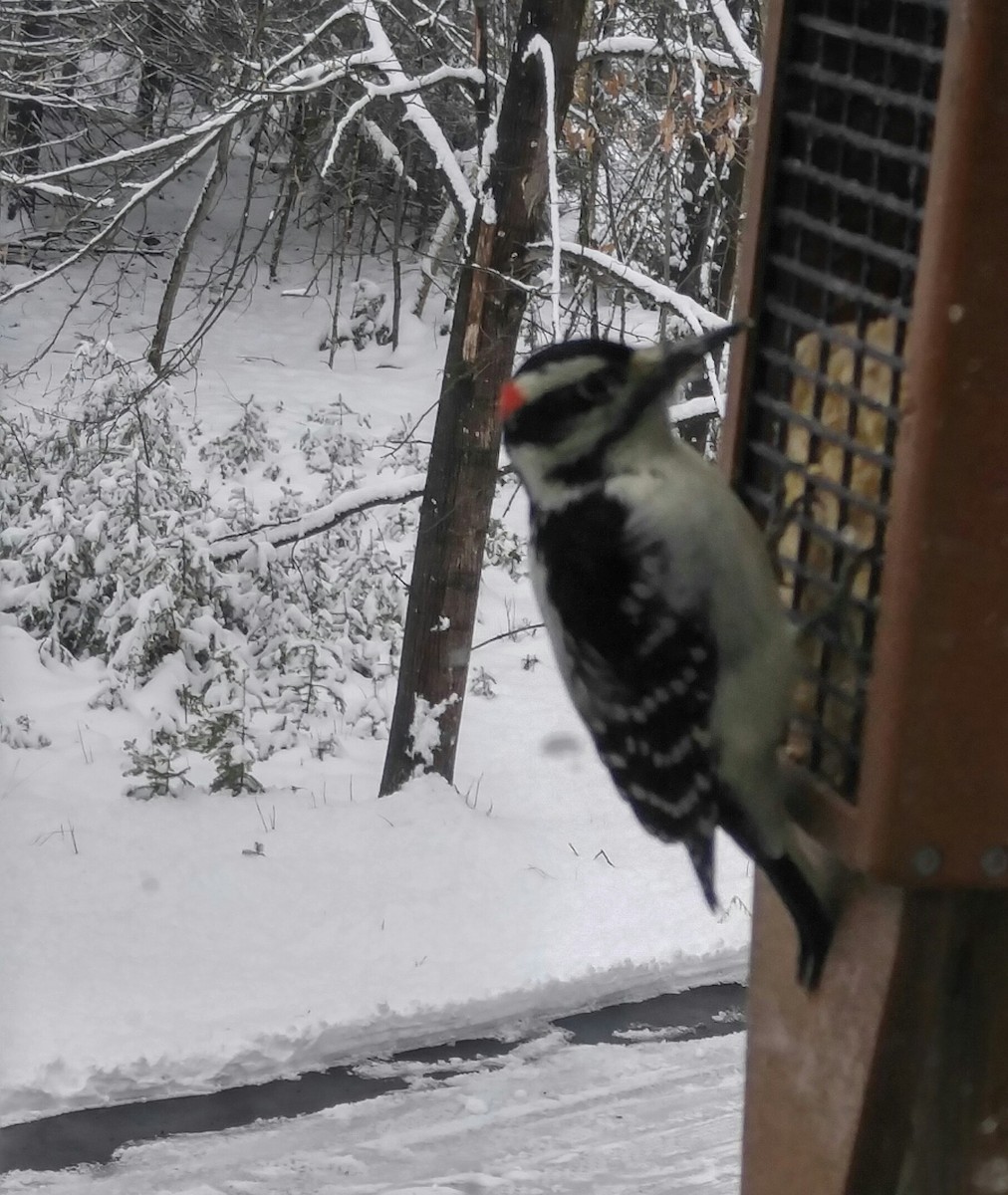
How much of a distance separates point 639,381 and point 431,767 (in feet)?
14.6

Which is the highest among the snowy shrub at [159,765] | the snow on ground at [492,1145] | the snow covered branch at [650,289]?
the snow covered branch at [650,289]

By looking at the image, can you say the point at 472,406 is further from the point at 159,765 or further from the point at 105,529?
the point at 105,529

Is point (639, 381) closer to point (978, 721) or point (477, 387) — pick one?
point (978, 721)

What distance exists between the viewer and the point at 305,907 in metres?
5.12

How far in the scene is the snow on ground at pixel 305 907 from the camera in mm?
4266

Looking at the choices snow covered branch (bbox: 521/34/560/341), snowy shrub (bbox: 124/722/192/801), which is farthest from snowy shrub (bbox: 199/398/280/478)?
snow covered branch (bbox: 521/34/560/341)

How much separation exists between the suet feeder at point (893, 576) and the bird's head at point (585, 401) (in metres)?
0.14

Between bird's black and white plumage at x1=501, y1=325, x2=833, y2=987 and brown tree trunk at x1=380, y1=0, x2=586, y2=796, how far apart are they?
11.3 ft

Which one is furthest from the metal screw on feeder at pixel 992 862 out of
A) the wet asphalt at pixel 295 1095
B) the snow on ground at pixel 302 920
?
the snow on ground at pixel 302 920

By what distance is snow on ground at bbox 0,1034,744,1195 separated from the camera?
3617 millimetres

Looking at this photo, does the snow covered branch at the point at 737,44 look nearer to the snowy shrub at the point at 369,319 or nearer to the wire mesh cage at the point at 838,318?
the wire mesh cage at the point at 838,318

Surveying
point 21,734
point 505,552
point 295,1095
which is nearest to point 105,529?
point 21,734

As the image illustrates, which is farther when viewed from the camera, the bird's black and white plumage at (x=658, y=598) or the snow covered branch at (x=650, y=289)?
the snow covered branch at (x=650, y=289)

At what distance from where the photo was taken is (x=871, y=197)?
5.21 feet
